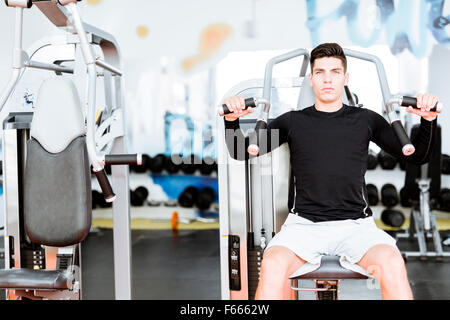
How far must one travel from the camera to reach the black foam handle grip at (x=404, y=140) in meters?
1.47

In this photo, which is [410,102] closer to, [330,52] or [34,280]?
[330,52]

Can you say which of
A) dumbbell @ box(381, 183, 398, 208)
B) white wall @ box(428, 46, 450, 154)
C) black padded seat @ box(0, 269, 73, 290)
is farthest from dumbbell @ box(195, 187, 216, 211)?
black padded seat @ box(0, 269, 73, 290)

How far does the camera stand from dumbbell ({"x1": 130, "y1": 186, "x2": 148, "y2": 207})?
17.1ft

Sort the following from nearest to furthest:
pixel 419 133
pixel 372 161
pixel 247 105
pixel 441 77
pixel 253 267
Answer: pixel 247 105, pixel 419 133, pixel 253 267, pixel 372 161, pixel 441 77

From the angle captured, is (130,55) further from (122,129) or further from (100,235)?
(122,129)

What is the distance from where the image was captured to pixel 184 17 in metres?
5.19

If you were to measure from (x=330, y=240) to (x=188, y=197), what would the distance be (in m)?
3.47

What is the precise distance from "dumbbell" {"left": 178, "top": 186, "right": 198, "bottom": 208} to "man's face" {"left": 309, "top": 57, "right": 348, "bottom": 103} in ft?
11.1

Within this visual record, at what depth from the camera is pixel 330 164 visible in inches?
70.2

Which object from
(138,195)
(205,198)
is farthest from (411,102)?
(138,195)

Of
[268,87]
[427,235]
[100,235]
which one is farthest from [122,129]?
[427,235]

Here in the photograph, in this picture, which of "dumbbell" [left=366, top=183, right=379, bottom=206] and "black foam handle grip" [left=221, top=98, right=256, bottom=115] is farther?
"dumbbell" [left=366, top=183, right=379, bottom=206]

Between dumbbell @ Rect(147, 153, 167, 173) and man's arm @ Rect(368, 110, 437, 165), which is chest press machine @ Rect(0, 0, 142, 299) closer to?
man's arm @ Rect(368, 110, 437, 165)

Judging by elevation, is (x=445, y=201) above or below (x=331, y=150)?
below
